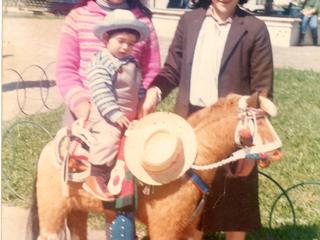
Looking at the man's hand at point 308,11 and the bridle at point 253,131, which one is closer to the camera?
the bridle at point 253,131

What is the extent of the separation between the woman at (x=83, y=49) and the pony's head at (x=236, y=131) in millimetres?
230

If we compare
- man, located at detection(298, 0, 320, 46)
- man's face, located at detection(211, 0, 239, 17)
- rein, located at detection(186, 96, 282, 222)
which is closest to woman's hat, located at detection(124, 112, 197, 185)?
rein, located at detection(186, 96, 282, 222)

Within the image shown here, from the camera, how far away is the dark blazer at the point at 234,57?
1.54 m

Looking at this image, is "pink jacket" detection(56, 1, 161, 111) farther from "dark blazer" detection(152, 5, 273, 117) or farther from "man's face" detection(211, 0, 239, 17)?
"man's face" detection(211, 0, 239, 17)

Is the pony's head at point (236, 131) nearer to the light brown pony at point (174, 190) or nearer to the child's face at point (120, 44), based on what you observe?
the light brown pony at point (174, 190)

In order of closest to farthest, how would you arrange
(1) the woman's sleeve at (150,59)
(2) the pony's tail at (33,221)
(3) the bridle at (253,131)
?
(3) the bridle at (253,131), (1) the woman's sleeve at (150,59), (2) the pony's tail at (33,221)

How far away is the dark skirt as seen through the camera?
66.8 inches

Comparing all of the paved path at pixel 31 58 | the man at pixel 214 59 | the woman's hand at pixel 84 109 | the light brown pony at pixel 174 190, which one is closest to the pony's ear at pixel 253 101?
the light brown pony at pixel 174 190

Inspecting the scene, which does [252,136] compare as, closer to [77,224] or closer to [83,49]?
[83,49]

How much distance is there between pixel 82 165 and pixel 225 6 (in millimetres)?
650

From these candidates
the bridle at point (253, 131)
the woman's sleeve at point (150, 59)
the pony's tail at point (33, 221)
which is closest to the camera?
the bridle at point (253, 131)

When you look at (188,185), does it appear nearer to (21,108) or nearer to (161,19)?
(161,19)

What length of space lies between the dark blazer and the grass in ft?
0.28

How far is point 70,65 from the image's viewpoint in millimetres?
1546
